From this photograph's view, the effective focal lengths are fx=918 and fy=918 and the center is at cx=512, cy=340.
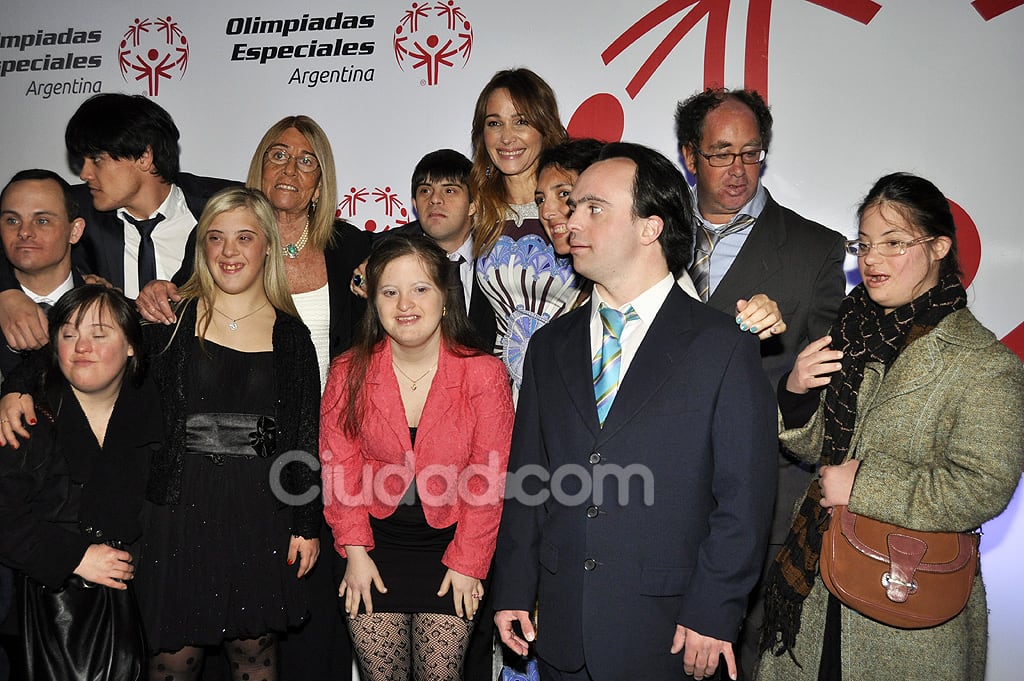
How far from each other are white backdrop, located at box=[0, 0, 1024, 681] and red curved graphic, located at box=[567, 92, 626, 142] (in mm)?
10

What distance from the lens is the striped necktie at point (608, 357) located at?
2.46m

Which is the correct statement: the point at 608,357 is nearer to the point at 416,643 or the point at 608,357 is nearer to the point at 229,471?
the point at 416,643

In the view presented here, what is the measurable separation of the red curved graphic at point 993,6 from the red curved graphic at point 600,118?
1.68m

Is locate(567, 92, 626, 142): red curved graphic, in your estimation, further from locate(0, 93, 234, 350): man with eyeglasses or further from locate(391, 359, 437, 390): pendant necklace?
locate(391, 359, 437, 390): pendant necklace

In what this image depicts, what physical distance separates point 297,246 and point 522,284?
3.26ft

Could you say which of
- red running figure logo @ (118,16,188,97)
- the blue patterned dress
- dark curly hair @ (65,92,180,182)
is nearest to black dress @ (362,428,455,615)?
the blue patterned dress

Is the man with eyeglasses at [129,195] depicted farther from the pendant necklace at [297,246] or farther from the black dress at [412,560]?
the black dress at [412,560]

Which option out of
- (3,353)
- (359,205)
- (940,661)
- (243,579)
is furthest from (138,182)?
(940,661)

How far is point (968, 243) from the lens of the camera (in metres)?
4.25

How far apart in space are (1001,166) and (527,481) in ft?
9.90

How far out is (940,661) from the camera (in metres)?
2.50

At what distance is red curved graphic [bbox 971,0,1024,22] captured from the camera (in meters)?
4.17

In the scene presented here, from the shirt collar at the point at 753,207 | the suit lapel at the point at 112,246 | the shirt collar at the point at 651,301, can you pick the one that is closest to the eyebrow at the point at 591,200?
the shirt collar at the point at 651,301

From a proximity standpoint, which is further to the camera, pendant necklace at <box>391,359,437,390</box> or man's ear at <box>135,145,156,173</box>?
man's ear at <box>135,145,156,173</box>
